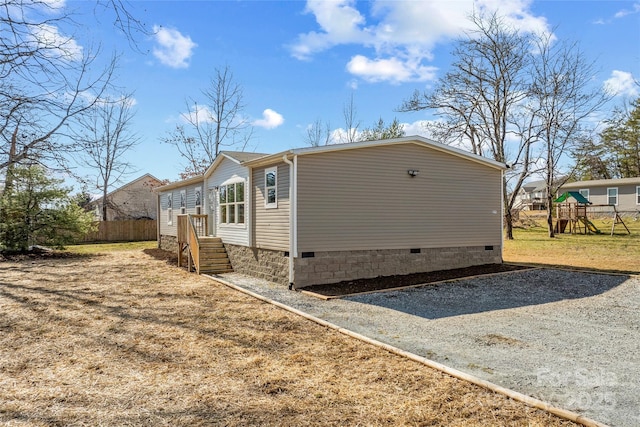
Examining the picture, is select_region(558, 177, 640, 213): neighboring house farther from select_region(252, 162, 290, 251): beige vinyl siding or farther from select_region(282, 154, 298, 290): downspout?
select_region(282, 154, 298, 290): downspout

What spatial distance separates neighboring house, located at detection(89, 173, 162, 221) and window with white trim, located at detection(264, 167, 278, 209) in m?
25.7

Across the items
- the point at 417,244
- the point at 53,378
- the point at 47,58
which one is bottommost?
the point at 53,378

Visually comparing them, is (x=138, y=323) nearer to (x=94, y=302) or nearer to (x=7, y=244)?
(x=94, y=302)

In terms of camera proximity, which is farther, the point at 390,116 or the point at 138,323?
the point at 390,116

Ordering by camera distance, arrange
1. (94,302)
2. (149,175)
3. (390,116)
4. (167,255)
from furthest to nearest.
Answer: (149,175), (390,116), (167,255), (94,302)

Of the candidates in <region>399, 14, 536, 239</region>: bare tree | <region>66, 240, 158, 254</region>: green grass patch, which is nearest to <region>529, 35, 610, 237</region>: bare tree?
<region>399, 14, 536, 239</region>: bare tree

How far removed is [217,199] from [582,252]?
1302cm

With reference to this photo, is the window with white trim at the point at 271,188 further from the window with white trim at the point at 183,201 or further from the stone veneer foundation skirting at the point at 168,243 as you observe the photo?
the stone veneer foundation skirting at the point at 168,243

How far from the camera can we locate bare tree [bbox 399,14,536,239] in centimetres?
2075

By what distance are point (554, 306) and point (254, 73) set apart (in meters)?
16.1

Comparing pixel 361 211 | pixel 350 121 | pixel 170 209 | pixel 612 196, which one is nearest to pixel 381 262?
pixel 361 211


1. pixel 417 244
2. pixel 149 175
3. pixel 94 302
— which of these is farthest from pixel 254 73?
pixel 149 175

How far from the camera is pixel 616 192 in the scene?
31031 mm

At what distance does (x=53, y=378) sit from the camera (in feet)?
14.1
